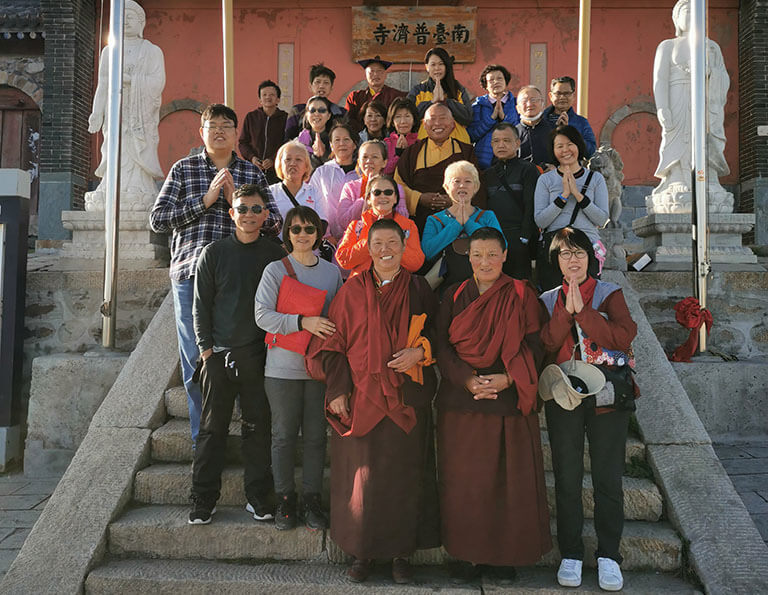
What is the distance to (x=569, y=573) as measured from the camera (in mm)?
2521

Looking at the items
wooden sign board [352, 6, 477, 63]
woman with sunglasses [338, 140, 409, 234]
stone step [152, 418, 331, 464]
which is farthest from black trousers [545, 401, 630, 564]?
wooden sign board [352, 6, 477, 63]

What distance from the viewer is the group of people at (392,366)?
2.52 m

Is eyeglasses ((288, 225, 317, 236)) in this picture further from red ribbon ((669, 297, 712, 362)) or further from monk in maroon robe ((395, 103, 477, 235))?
red ribbon ((669, 297, 712, 362))

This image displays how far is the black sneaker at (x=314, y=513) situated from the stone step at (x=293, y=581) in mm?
176

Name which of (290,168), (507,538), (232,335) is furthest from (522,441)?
(290,168)

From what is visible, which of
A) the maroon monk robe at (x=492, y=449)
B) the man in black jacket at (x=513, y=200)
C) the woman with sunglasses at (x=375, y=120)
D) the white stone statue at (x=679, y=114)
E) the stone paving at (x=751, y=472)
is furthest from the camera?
the white stone statue at (x=679, y=114)

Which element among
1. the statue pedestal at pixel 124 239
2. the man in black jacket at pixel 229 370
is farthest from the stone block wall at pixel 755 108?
the man in black jacket at pixel 229 370

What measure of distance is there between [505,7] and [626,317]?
28.1ft

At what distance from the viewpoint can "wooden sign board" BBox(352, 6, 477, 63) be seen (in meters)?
9.42

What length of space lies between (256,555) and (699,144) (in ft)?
12.6

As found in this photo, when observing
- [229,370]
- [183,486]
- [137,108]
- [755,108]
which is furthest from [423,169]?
[755,108]

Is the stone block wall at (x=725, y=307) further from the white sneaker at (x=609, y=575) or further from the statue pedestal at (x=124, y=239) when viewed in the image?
the statue pedestal at (x=124, y=239)

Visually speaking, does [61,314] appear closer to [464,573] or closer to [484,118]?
[484,118]

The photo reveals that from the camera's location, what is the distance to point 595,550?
2.73 m
